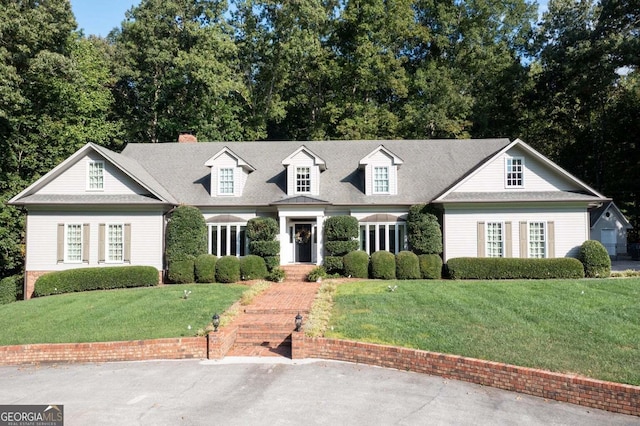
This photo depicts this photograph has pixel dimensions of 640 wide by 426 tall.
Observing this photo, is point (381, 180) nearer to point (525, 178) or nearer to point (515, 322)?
point (525, 178)

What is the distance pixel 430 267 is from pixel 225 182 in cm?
1138

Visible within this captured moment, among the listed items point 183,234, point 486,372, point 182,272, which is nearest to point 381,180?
point 183,234

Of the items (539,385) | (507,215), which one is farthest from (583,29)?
(539,385)

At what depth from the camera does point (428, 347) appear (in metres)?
9.27

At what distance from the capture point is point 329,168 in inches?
953

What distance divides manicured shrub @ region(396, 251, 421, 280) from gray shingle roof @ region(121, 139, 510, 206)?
347 centimetres

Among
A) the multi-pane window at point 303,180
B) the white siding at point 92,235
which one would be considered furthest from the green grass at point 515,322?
the white siding at point 92,235

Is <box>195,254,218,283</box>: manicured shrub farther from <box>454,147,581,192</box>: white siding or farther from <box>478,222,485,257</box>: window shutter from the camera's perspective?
<box>478,222,485,257</box>: window shutter

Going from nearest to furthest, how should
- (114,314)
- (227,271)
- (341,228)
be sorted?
(114,314) → (227,271) → (341,228)

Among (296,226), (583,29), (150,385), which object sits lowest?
(150,385)

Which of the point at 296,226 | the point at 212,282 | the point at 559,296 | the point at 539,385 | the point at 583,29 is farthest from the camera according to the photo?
the point at 583,29

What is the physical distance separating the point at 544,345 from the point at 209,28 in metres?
33.4

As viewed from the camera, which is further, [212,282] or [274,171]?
[274,171]

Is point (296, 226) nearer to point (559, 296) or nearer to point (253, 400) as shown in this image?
point (559, 296)
